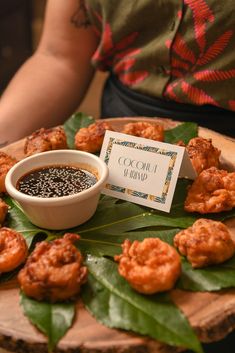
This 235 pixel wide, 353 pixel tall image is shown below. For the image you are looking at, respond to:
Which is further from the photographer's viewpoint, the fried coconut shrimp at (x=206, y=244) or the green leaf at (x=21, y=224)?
the green leaf at (x=21, y=224)

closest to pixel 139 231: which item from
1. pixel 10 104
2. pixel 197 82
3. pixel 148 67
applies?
pixel 197 82

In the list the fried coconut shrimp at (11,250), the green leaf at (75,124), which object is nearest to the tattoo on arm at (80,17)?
the green leaf at (75,124)

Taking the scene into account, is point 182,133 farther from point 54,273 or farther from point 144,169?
point 54,273

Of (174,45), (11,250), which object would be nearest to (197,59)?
(174,45)

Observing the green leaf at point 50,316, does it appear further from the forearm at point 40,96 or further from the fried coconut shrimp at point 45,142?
the forearm at point 40,96

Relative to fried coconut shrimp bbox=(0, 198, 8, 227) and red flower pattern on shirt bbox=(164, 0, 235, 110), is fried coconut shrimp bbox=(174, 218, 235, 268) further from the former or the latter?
red flower pattern on shirt bbox=(164, 0, 235, 110)

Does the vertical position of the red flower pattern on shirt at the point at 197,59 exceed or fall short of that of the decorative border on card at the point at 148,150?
it exceeds it
